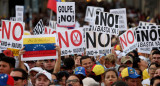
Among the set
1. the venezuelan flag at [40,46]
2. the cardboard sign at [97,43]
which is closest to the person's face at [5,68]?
the venezuelan flag at [40,46]

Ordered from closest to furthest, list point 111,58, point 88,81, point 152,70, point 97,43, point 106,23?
point 88,81
point 152,70
point 111,58
point 97,43
point 106,23

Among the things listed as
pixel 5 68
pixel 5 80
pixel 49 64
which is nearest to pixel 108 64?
pixel 49 64

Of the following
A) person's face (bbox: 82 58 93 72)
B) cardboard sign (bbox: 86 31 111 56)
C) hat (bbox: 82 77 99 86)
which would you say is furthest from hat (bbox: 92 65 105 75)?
cardboard sign (bbox: 86 31 111 56)

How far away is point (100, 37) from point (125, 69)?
3149 mm

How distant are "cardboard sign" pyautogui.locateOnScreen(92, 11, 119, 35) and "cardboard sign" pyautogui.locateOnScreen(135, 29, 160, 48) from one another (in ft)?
2.89

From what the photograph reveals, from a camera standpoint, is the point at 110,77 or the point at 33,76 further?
the point at 33,76

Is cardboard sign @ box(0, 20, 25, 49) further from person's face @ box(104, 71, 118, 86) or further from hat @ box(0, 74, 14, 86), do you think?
hat @ box(0, 74, 14, 86)

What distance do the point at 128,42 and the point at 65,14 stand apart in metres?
2.19

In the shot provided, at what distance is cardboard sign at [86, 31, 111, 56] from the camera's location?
1229cm

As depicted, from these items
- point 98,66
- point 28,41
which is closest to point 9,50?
point 28,41

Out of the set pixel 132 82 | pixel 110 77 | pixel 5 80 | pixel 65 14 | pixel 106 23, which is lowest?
pixel 132 82

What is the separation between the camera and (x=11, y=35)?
11.5 meters

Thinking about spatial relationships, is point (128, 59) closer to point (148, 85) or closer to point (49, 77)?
point (148, 85)

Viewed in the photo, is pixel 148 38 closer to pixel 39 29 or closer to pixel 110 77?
pixel 39 29
